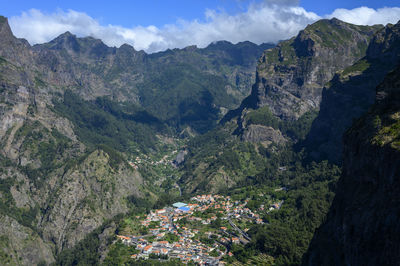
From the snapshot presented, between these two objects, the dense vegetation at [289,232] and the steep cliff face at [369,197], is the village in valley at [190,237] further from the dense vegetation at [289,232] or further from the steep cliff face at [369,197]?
the steep cliff face at [369,197]

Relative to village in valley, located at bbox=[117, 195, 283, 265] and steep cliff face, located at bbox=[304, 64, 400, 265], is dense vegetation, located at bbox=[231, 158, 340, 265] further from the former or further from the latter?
steep cliff face, located at bbox=[304, 64, 400, 265]

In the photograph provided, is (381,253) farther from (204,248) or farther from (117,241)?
(117,241)

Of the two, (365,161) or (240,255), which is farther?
(240,255)

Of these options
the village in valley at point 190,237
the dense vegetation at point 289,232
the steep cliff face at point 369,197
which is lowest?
the village in valley at point 190,237

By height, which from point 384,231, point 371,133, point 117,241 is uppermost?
point 371,133

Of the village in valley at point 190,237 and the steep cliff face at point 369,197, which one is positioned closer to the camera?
the steep cliff face at point 369,197

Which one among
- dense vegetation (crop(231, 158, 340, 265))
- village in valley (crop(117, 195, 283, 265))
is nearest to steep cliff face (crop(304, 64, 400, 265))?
dense vegetation (crop(231, 158, 340, 265))

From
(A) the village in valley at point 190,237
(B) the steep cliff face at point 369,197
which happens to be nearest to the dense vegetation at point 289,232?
(A) the village in valley at point 190,237

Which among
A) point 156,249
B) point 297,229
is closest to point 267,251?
point 297,229
